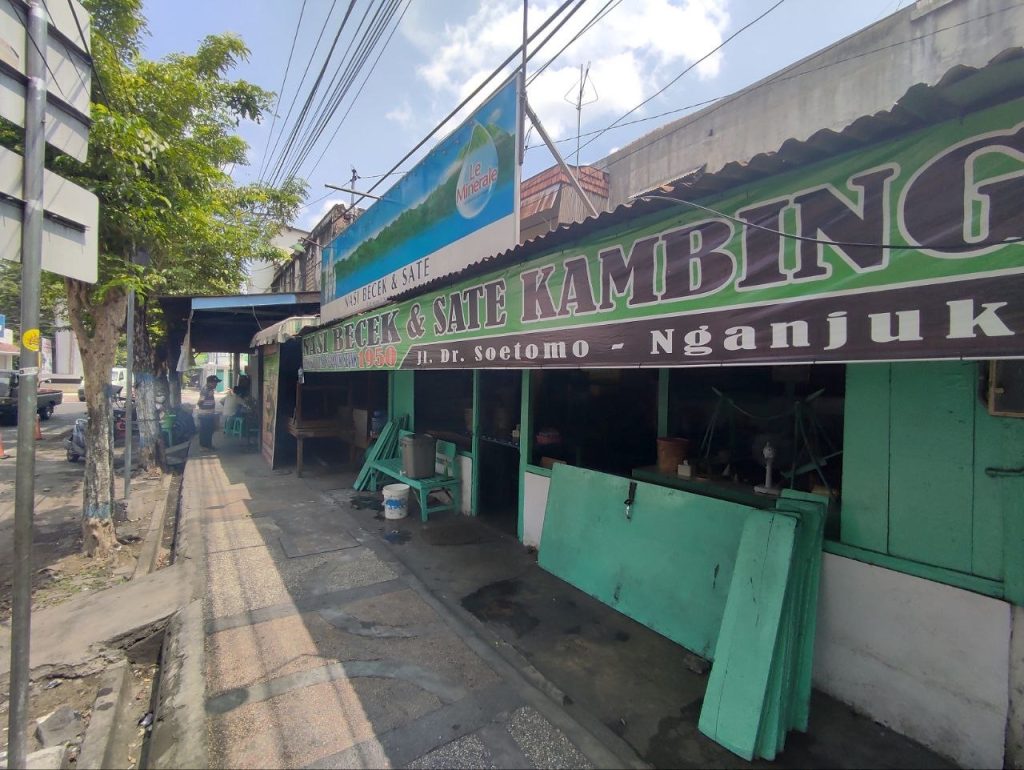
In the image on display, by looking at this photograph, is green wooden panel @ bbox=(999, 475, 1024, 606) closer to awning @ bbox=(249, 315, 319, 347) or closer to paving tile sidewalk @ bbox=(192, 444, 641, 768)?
paving tile sidewalk @ bbox=(192, 444, 641, 768)

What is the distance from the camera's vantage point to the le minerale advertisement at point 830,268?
5.61ft

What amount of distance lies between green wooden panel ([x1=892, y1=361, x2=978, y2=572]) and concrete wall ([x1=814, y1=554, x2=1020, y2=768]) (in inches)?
8.2

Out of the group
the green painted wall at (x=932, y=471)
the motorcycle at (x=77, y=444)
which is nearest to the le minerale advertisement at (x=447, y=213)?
the green painted wall at (x=932, y=471)

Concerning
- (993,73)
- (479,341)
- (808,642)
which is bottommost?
(808,642)

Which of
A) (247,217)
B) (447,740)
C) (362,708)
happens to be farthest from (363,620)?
(247,217)

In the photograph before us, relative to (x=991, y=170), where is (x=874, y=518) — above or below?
below

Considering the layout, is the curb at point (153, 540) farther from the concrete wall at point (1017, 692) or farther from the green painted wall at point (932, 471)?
the concrete wall at point (1017, 692)

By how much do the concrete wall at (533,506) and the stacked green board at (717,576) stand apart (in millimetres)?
528

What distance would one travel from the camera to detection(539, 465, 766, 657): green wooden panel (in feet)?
10.8

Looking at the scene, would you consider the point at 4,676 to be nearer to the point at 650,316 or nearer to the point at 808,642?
the point at 650,316

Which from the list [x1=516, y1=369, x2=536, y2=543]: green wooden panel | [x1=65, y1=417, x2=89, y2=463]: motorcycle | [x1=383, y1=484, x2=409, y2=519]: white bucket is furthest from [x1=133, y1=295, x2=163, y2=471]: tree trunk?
[x1=516, y1=369, x2=536, y2=543]: green wooden panel

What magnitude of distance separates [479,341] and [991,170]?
11.0 ft

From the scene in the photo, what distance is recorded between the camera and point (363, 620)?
12.7ft

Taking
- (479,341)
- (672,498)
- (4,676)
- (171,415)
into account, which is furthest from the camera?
(171,415)
